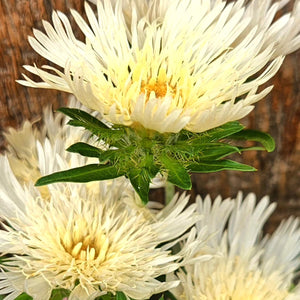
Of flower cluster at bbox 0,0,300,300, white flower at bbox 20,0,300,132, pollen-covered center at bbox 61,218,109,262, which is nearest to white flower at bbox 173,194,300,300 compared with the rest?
flower cluster at bbox 0,0,300,300

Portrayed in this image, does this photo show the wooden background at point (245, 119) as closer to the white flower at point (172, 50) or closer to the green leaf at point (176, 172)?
the white flower at point (172, 50)

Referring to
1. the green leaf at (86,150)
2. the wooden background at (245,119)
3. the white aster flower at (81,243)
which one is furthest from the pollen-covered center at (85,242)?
the wooden background at (245,119)

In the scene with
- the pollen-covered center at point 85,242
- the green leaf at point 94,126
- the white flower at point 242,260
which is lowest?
the white flower at point 242,260

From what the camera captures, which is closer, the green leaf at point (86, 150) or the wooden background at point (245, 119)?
the green leaf at point (86, 150)

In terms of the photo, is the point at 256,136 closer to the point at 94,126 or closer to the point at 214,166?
the point at 214,166

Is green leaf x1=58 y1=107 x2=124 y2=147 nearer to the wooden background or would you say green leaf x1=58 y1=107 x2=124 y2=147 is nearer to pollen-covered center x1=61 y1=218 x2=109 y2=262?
pollen-covered center x1=61 y1=218 x2=109 y2=262

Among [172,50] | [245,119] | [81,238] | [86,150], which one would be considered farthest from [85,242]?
[245,119]

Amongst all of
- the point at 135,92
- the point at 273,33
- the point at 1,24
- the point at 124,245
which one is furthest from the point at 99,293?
the point at 1,24
